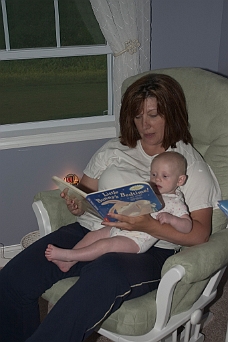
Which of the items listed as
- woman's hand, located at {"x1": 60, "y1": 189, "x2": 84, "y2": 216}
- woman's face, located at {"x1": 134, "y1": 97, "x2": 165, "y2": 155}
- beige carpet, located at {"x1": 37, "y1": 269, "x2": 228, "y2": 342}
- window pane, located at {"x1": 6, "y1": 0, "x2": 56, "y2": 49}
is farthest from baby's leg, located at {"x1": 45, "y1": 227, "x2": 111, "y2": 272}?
window pane, located at {"x1": 6, "y1": 0, "x2": 56, "y2": 49}

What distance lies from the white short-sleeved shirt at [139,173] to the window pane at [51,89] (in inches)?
159

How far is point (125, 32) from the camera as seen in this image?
2.44 metres

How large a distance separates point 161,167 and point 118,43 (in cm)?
105

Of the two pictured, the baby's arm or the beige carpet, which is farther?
the beige carpet

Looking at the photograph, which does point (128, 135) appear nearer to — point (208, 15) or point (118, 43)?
point (118, 43)

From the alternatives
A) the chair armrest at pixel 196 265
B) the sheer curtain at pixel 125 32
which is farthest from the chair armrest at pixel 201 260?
the sheer curtain at pixel 125 32

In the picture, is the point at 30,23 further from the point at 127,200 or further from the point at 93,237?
the point at 127,200

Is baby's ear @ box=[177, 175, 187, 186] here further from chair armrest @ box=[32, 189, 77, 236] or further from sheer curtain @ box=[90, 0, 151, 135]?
sheer curtain @ box=[90, 0, 151, 135]

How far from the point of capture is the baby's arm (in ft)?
5.26

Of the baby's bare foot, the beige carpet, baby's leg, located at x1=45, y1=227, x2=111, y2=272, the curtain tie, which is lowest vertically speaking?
the beige carpet

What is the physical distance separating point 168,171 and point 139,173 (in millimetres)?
229

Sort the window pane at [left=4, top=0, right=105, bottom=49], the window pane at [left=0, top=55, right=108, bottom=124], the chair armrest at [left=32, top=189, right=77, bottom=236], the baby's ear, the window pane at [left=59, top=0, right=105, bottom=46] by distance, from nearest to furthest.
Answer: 1. the baby's ear
2. the chair armrest at [left=32, top=189, right=77, bottom=236]
3. the window pane at [left=59, top=0, right=105, bottom=46]
4. the window pane at [left=4, top=0, right=105, bottom=49]
5. the window pane at [left=0, top=55, right=108, bottom=124]

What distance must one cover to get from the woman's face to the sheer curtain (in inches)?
28.3

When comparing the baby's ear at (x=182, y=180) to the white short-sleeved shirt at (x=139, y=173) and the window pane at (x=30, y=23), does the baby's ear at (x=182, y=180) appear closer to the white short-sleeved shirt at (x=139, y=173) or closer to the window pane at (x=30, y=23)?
the white short-sleeved shirt at (x=139, y=173)
